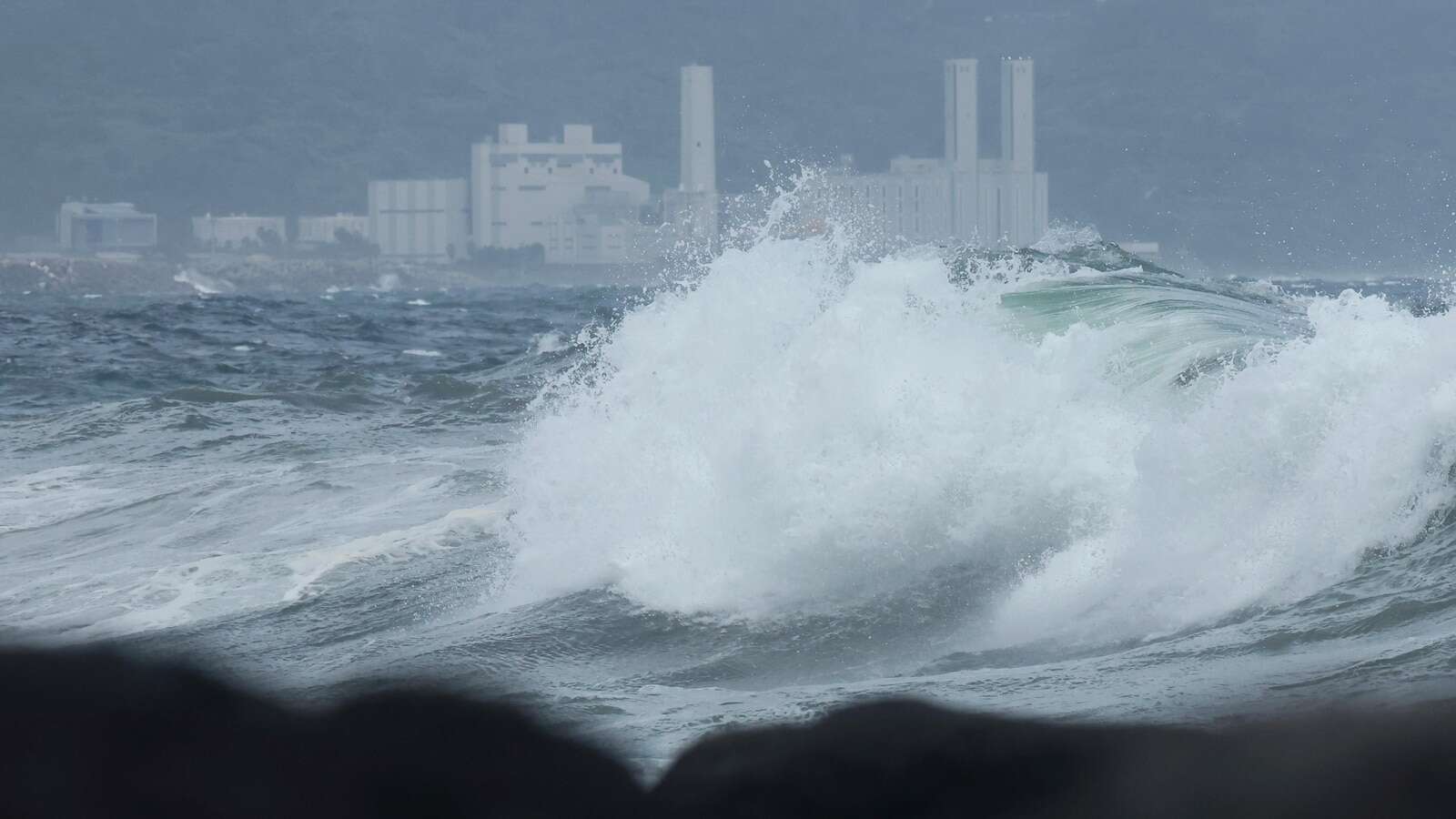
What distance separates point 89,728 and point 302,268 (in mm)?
104747

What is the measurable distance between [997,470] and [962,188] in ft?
335

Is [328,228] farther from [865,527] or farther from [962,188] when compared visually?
[865,527]

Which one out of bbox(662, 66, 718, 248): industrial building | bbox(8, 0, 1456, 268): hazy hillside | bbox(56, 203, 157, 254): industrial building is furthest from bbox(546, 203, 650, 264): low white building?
bbox(56, 203, 157, 254): industrial building

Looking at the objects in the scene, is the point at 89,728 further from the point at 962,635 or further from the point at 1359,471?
the point at 1359,471

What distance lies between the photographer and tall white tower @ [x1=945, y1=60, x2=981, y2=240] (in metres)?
105

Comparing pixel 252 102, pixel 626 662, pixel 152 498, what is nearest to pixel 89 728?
pixel 626 662

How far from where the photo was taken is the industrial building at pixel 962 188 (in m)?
103

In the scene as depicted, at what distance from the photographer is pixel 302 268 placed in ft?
336

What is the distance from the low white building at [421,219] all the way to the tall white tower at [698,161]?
1568 cm

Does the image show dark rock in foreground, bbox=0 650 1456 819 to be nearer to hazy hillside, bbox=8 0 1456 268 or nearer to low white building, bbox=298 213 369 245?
hazy hillside, bbox=8 0 1456 268

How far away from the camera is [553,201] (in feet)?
376

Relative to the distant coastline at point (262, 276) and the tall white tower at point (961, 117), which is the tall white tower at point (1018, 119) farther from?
the distant coastline at point (262, 276)

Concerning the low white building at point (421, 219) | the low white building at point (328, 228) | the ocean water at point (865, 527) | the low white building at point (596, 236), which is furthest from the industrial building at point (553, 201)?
the ocean water at point (865, 527)

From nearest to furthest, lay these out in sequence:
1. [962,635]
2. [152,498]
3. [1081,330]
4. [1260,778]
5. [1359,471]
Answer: [1260,778], [962,635], [1359,471], [1081,330], [152,498]
